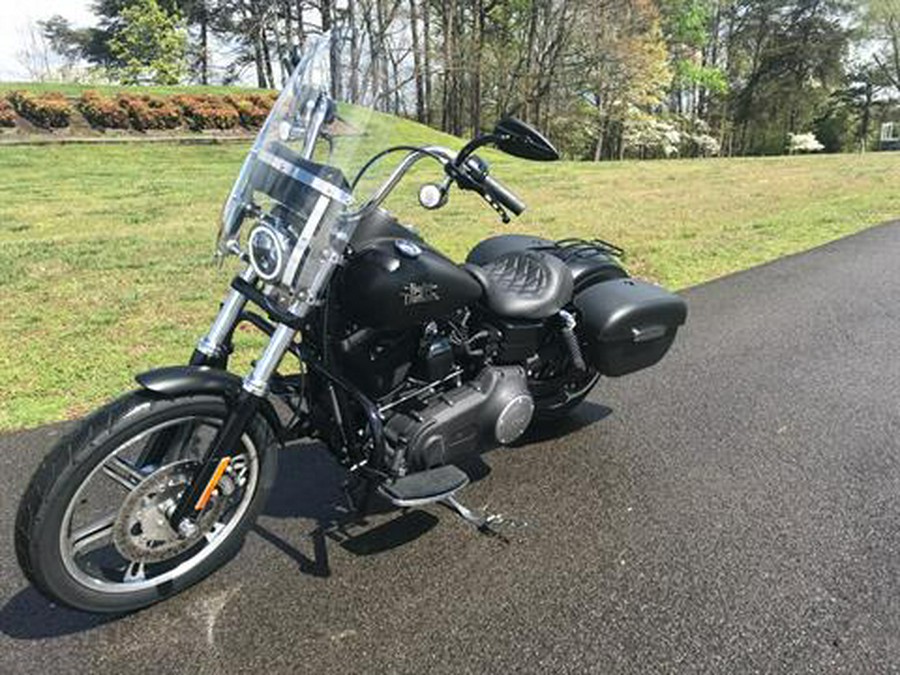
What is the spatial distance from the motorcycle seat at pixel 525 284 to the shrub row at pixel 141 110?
1607 centimetres

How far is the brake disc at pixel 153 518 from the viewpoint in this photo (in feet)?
8.08

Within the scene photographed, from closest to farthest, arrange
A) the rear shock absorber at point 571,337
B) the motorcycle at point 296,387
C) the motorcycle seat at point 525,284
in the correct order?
the motorcycle at point 296,387, the motorcycle seat at point 525,284, the rear shock absorber at point 571,337

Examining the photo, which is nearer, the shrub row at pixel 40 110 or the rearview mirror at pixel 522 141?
the rearview mirror at pixel 522 141

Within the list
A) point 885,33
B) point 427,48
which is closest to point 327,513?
point 427,48

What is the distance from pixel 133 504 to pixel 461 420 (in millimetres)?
1237

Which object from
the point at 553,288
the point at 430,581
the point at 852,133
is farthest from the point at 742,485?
the point at 852,133

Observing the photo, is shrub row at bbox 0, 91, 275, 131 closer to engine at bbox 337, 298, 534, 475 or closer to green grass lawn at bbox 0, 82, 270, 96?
green grass lawn at bbox 0, 82, 270, 96

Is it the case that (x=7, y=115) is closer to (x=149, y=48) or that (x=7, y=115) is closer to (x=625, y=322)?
(x=149, y=48)

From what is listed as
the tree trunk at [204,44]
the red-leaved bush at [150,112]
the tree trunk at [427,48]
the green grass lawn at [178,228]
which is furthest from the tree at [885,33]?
the red-leaved bush at [150,112]

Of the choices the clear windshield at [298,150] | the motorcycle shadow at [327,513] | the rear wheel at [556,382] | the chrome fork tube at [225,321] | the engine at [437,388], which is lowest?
the motorcycle shadow at [327,513]

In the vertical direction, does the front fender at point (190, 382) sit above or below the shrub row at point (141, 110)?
above

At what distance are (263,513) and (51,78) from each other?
40.8 metres

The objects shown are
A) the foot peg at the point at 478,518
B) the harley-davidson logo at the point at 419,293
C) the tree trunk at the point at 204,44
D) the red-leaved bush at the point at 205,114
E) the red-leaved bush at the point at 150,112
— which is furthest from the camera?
the tree trunk at the point at 204,44

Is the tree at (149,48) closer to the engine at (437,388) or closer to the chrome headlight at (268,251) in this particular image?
the engine at (437,388)
